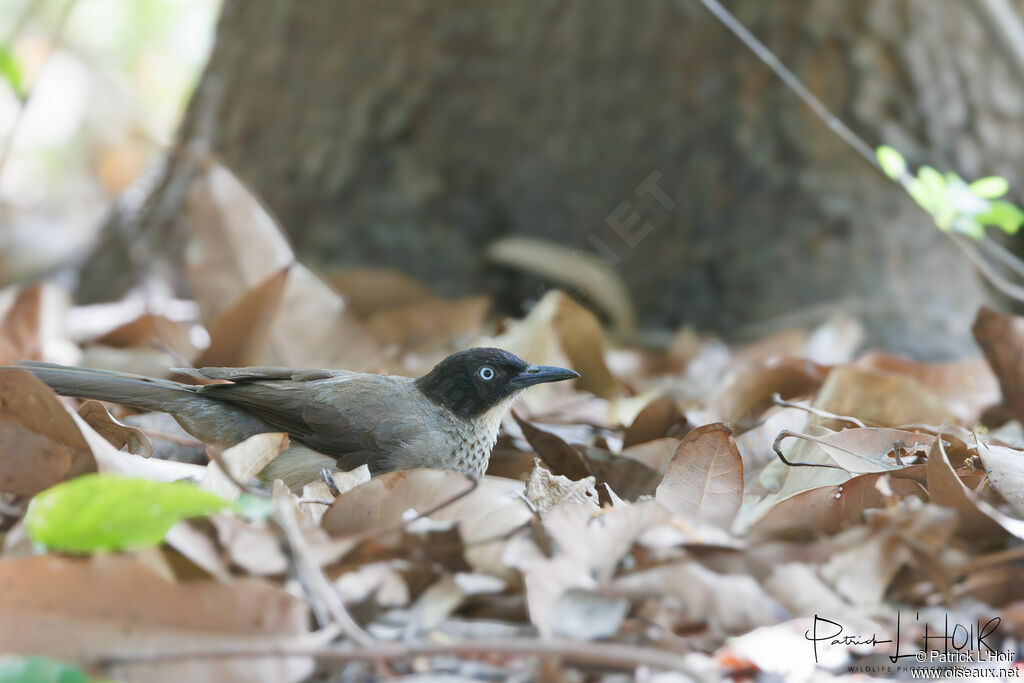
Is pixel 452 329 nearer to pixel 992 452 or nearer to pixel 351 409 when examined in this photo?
→ pixel 351 409

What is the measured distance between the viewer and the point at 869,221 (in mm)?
5574

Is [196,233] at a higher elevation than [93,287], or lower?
higher

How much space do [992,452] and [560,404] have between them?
1.90 meters

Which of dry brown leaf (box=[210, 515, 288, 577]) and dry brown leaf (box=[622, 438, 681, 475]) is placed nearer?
dry brown leaf (box=[210, 515, 288, 577])

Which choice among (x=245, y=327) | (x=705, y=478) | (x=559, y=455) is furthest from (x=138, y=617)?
(x=245, y=327)

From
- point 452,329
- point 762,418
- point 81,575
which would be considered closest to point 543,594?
point 81,575

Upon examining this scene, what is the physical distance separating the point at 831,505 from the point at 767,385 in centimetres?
153

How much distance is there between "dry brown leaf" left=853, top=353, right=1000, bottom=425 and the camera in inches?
170

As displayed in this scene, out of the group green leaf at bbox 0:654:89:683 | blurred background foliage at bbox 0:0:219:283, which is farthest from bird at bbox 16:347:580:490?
blurred background foliage at bbox 0:0:219:283

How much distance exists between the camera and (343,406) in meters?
3.55

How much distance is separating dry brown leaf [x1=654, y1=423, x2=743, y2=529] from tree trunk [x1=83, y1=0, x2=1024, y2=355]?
3.14 m

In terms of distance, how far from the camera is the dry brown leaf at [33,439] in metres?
2.53

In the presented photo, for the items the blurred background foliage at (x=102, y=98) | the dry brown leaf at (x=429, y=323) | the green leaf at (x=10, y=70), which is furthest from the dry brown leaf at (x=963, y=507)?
the blurred background foliage at (x=102, y=98)

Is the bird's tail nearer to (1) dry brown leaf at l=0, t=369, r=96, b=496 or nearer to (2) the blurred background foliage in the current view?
(1) dry brown leaf at l=0, t=369, r=96, b=496
